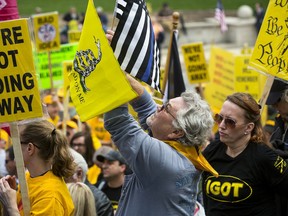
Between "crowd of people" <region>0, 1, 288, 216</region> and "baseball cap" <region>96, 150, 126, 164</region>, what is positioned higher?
"crowd of people" <region>0, 1, 288, 216</region>

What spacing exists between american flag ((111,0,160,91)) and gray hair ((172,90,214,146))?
0.42m

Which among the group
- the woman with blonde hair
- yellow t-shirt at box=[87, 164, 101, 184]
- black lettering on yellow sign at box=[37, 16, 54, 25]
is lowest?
yellow t-shirt at box=[87, 164, 101, 184]

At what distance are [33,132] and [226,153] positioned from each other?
1.49 metres

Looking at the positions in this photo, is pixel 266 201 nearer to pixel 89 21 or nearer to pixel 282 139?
pixel 282 139

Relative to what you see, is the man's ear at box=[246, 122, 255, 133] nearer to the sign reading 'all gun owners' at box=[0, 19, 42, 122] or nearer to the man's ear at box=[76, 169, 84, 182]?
the man's ear at box=[76, 169, 84, 182]

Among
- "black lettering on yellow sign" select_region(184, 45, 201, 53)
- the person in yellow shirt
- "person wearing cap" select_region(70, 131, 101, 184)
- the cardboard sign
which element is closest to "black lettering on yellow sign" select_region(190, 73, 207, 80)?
"black lettering on yellow sign" select_region(184, 45, 201, 53)

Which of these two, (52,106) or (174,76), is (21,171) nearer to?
(174,76)

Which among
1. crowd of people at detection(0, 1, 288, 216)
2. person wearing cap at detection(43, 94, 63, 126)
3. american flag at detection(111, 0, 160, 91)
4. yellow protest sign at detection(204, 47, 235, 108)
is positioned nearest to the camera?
crowd of people at detection(0, 1, 288, 216)

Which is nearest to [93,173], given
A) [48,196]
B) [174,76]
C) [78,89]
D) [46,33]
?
[174,76]

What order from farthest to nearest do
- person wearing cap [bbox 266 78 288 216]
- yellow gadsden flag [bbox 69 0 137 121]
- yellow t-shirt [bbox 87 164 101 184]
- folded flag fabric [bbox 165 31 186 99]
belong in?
1. yellow t-shirt [bbox 87 164 101 184]
2. folded flag fabric [bbox 165 31 186 99]
3. person wearing cap [bbox 266 78 288 216]
4. yellow gadsden flag [bbox 69 0 137 121]

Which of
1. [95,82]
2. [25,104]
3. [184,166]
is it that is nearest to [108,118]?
[95,82]

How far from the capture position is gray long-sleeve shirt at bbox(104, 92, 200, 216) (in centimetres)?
401

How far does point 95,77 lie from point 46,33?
7.78 m

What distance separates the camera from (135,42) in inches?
177
